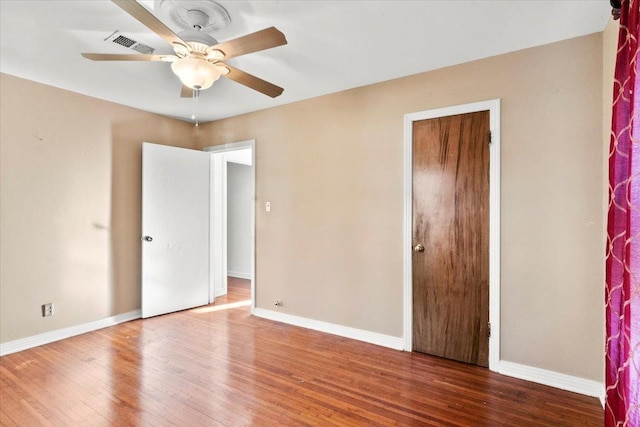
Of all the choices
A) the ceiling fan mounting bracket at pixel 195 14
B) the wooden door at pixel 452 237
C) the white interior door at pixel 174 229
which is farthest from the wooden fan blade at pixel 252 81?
the white interior door at pixel 174 229

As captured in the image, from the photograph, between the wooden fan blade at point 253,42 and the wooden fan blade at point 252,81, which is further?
the wooden fan blade at point 252,81

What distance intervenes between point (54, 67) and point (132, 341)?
2503mm

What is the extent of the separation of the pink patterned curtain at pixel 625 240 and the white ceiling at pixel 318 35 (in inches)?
31.7

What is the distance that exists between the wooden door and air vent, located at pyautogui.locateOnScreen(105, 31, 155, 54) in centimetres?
221

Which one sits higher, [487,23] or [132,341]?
[487,23]

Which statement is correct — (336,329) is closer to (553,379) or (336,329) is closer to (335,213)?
(335,213)

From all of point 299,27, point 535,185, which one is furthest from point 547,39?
point 299,27

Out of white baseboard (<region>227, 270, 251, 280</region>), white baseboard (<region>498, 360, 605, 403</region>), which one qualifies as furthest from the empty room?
white baseboard (<region>227, 270, 251, 280</region>)

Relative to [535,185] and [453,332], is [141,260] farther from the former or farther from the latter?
[535,185]

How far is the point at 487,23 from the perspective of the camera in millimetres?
Result: 2145

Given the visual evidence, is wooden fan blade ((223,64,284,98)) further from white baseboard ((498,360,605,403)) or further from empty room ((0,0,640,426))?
white baseboard ((498,360,605,403))

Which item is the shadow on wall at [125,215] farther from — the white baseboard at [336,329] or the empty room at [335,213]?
the white baseboard at [336,329]

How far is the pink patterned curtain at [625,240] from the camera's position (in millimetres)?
1190

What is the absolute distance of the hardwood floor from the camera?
2.00 m
